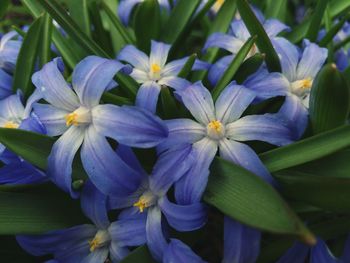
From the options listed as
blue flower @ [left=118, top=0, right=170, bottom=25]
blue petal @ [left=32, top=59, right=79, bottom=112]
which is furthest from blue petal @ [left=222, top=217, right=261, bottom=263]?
blue flower @ [left=118, top=0, right=170, bottom=25]

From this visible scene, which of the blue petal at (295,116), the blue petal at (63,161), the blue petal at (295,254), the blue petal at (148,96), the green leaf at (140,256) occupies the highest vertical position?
the blue petal at (295,116)

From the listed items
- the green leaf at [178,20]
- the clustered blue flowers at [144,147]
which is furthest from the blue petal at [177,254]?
the green leaf at [178,20]

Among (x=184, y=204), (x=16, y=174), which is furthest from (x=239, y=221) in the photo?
(x=16, y=174)

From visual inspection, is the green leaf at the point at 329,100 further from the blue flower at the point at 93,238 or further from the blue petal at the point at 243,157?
the blue flower at the point at 93,238

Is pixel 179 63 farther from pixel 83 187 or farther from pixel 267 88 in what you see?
pixel 83 187

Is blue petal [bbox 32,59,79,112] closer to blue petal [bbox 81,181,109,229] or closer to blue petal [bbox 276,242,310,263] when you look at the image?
blue petal [bbox 81,181,109,229]

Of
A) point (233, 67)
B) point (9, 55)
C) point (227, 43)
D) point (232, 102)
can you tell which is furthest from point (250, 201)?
point (9, 55)

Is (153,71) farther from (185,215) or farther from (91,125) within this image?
(185,215)
